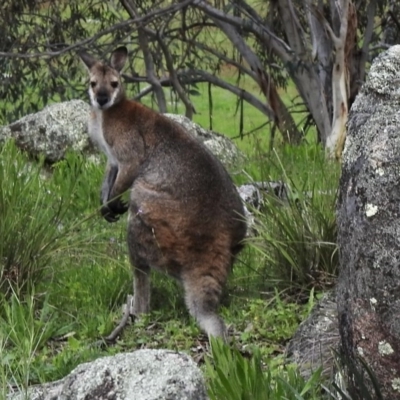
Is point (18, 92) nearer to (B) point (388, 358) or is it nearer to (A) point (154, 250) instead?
(A) point (154, 250)

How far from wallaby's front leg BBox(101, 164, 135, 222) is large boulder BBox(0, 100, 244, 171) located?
A: 264 cm

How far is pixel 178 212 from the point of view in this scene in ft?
20.9

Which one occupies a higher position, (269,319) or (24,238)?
(24,238)

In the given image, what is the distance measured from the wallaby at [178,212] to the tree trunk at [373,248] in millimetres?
1605

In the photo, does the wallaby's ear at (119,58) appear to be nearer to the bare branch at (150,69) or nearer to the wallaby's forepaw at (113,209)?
the wallaby's forepaw at (113,209)

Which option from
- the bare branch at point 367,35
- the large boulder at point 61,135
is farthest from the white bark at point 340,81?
the large boulder at point 61,135

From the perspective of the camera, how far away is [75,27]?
576 inches

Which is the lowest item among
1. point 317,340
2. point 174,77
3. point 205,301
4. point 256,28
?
point 174,77

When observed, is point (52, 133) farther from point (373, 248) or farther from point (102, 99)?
point (373, 248)

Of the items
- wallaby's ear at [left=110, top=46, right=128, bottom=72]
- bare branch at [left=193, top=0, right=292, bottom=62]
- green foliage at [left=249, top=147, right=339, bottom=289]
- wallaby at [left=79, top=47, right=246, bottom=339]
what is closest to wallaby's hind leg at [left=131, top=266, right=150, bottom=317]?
wallaby at [left=79, top=47, right=246, bottom=339]

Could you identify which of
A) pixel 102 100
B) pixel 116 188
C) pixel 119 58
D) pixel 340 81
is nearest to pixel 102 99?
pixel 102 100

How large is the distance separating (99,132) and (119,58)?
28.6 inches

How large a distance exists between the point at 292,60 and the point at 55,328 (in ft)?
23.5

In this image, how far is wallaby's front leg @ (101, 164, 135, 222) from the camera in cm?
712
